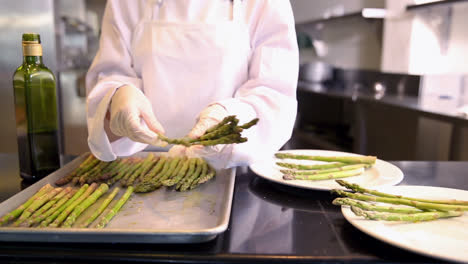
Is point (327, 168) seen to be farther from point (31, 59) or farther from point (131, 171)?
point (31, 59)

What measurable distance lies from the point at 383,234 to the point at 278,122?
60 centimetres

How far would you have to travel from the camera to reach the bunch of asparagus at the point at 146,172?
1.01 metres

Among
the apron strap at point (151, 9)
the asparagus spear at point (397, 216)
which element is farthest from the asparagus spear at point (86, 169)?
the asparagus spear at point (397, 216)

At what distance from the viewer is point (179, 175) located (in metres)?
1.05

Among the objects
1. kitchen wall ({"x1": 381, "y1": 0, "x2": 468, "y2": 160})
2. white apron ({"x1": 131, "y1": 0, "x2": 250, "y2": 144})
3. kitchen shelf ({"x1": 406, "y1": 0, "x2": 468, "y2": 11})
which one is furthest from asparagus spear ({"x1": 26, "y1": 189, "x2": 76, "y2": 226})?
kitchen shelf ({"x1": 406, "y1": 0, "x2": 468, "y2": 11})

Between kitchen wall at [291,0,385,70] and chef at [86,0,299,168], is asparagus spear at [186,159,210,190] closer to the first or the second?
chef at [86,0,299,168]

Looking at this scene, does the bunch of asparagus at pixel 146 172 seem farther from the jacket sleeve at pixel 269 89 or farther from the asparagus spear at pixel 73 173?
the jacket sleeve at pixel 269 89

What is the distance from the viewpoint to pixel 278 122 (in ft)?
4.00

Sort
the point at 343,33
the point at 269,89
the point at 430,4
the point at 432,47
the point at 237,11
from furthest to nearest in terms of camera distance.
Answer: the point at 343,33 < the point at 432,47 < the point at 430,4 < the point at 237,11 < the point at 269,89

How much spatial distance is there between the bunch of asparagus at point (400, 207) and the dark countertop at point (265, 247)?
43 mm

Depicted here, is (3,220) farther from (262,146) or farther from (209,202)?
(262,146)

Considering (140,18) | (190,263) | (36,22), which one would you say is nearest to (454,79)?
(140,18)

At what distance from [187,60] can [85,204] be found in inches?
30.4

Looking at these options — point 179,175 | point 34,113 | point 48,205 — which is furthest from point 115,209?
point 34,113
